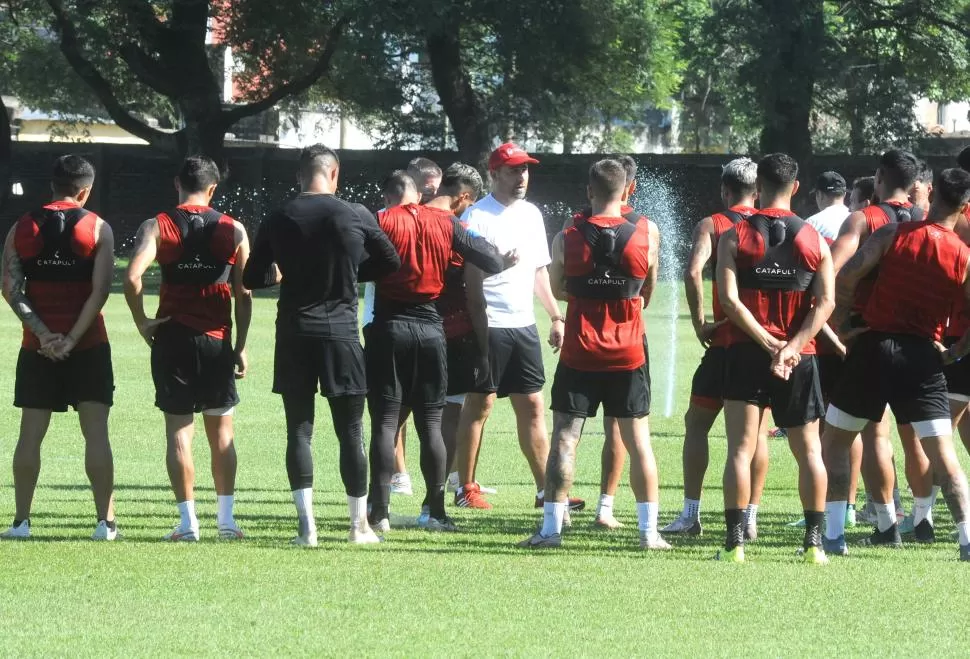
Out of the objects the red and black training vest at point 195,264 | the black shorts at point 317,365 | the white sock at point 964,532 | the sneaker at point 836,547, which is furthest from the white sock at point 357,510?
the white sock at point 964,532

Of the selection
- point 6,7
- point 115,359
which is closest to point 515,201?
point 115,359

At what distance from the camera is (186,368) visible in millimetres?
8031

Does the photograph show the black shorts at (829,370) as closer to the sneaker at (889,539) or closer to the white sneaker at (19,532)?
the sneaker at (889,539)

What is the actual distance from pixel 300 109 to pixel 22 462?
43.0m

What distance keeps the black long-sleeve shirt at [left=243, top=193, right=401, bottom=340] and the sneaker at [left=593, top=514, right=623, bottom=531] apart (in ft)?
6.41

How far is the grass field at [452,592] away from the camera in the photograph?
5770mm

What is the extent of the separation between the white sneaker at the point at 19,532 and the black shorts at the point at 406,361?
191 cm

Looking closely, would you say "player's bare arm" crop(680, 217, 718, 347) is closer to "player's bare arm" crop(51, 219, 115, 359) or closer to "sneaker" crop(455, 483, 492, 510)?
"sneaker" crop(455, 483, 492, 510)

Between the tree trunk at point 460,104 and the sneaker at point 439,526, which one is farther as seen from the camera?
the tree trunk at point 460,104

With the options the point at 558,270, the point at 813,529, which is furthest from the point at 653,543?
the point at 558,270

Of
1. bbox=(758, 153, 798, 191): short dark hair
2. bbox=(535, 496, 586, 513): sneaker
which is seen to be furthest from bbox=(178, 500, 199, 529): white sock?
bbox=(758, 153, 798, 191): short dark hair

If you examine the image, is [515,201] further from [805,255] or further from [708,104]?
[708,104]

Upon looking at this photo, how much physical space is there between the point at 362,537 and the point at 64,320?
→ 188cm

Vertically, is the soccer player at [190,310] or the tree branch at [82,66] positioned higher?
the tree branch at [82,66]
